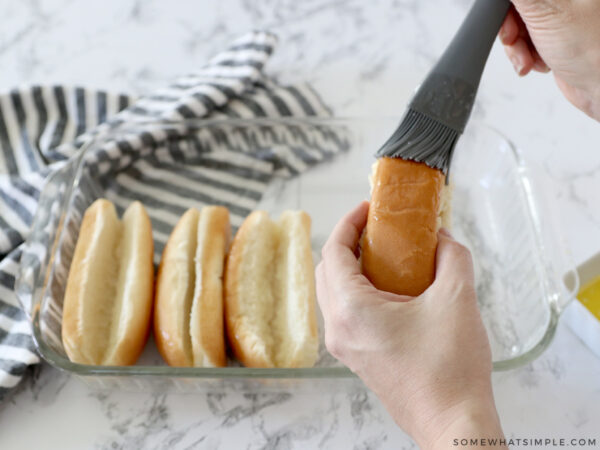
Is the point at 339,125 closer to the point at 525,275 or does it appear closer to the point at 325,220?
the point at 325,220

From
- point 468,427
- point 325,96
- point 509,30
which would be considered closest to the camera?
point 468,427

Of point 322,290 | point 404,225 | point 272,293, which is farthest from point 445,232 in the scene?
point 272,293

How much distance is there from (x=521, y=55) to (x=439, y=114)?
497 mm

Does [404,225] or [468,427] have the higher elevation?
[404,225]

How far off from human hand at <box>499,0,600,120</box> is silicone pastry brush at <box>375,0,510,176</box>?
24cm

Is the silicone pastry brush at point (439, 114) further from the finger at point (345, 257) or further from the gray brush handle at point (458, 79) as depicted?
the finger at point (345, 257)

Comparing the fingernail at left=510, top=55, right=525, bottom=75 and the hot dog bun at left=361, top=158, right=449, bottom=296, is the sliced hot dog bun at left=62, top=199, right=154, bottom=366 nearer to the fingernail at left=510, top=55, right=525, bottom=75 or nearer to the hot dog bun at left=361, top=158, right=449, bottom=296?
the hot dog bun at left=361, top=158, right=449, bottom=296

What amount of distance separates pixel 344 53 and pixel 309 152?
41 cm

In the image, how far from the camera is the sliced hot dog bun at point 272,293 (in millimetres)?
1048

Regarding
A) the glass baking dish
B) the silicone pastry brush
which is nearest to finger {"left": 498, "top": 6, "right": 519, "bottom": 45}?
the glass baking dish

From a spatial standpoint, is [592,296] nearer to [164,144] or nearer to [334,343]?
[334,343]

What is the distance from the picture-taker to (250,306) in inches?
43.7

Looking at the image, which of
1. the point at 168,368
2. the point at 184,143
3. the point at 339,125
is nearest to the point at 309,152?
the point at 339,125

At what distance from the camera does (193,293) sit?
1.12m
